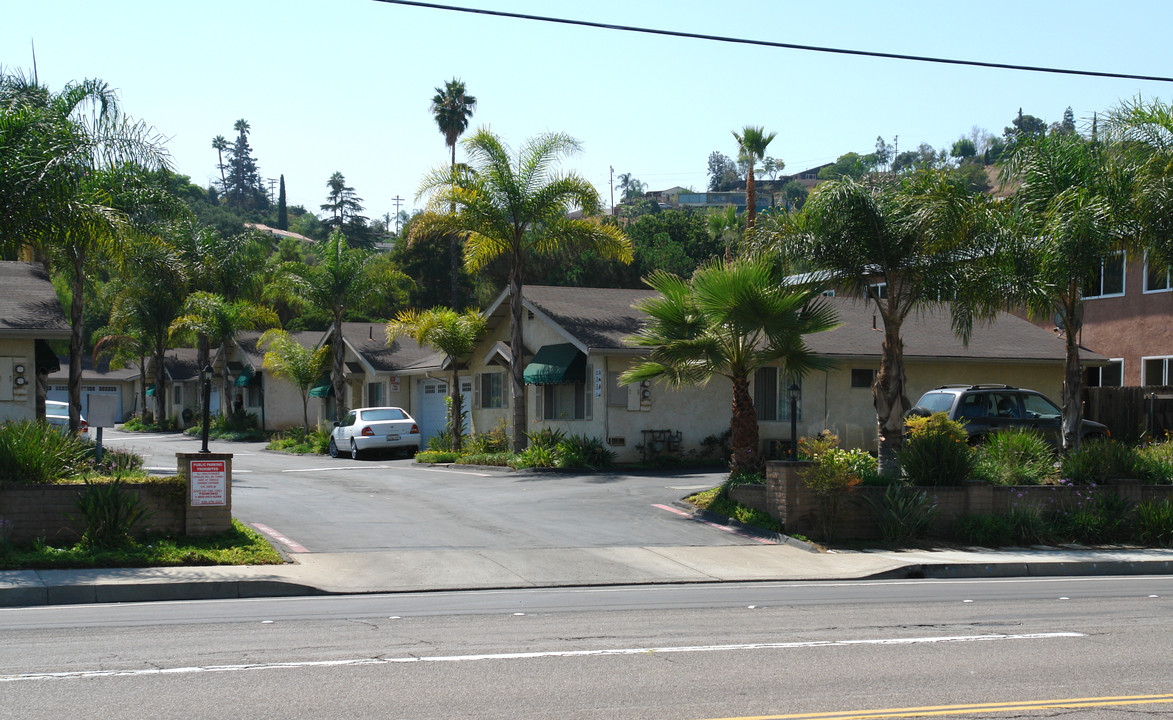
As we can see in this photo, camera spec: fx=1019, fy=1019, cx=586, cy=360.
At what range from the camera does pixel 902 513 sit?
15.2 m

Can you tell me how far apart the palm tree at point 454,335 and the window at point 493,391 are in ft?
3.38

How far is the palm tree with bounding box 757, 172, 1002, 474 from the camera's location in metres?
16.1

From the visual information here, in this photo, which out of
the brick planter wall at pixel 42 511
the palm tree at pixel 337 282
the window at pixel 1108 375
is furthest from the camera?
the palm tree at pixel 337 282

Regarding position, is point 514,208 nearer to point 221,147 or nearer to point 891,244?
point 891,244

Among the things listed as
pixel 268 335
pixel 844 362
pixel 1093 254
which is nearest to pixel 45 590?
pixel 1093 254

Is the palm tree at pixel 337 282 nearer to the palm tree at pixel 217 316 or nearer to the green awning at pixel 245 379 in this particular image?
Answer: the palm tree at pixel 217 316

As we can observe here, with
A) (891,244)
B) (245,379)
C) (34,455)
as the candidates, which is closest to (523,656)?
(34,455)

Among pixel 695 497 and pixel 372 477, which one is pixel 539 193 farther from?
pixel 695 497

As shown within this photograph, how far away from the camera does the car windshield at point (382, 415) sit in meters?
29.6

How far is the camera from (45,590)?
1046 centimetres

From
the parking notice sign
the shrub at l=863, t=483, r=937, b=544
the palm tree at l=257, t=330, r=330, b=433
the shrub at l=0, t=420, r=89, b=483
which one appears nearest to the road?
the parking notice sign

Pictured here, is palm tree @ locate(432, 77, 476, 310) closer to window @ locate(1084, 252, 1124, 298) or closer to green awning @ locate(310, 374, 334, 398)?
green awning @ locate(310, 374, 334, 398)

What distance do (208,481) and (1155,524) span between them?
14005mm

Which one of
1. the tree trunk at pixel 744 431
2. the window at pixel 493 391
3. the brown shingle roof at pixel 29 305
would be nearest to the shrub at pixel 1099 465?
the tree trunk at pixel 744 431
